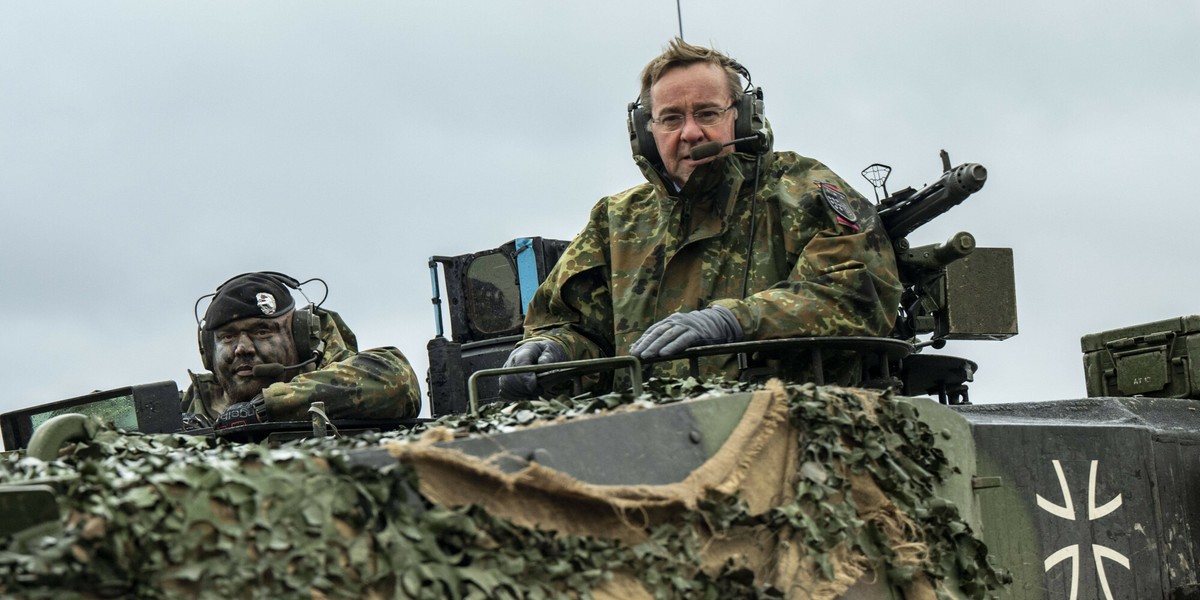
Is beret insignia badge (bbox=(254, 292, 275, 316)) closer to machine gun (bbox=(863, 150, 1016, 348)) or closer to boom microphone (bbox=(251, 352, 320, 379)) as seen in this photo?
boom microphone (bbox=(251, 352, 320, 379))

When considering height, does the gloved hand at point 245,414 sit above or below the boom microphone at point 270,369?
below

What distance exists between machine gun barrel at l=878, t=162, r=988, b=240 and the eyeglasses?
0.65 metres

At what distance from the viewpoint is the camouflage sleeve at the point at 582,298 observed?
6.10m

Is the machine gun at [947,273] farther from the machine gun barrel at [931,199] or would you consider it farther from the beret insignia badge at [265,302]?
the beret insignia badge at [265,302]

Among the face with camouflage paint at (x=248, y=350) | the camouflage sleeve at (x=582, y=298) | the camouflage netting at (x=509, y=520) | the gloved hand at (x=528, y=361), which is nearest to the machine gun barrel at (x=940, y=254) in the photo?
the camouflage sleeve at (x=582, y=298)

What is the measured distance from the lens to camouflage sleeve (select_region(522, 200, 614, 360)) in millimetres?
6098

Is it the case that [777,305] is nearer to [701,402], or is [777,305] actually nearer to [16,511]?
[701,402]

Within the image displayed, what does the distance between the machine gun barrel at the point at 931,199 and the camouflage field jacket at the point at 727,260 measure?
0.54ft

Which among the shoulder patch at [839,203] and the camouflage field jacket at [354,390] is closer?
the shoulder patch at [839,203]

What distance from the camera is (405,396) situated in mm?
7832

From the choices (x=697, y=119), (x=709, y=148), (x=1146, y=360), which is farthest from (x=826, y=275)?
(x=1146, y=360)

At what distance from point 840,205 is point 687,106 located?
0.66 m

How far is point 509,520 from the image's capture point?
3385 millimetres


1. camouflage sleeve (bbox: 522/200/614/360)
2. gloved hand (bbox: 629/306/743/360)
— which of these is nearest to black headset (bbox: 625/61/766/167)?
camouflage sleeve (bbox: 522/200/614/360)
